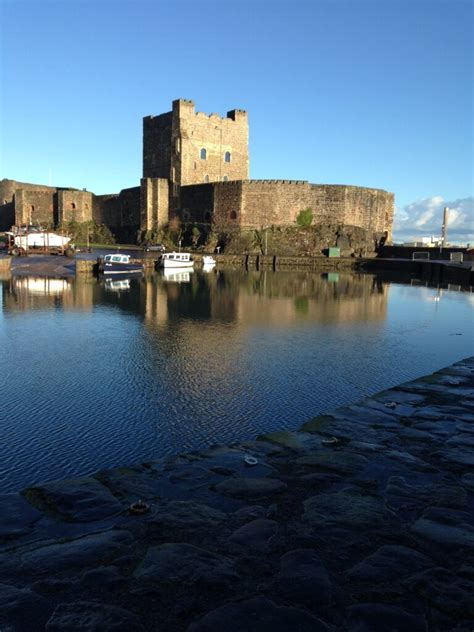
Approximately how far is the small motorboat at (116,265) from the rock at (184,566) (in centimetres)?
2981

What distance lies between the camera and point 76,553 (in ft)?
14.0

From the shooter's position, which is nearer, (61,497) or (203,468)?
(61,497)

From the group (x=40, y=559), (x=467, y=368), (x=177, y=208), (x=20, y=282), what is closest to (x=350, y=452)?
(x=40, y=559)

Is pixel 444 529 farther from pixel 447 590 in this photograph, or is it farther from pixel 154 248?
pixel 154 248

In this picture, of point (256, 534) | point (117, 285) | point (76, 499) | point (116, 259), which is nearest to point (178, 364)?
point (76, 499)

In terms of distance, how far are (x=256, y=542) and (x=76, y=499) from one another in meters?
1.95

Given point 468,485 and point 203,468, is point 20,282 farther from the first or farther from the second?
point 468,485

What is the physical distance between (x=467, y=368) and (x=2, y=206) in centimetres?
6358

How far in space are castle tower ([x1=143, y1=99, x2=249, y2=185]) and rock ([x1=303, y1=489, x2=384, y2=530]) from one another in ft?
160

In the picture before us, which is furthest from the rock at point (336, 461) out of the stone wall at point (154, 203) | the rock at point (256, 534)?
the stone wall at point (154, 203)

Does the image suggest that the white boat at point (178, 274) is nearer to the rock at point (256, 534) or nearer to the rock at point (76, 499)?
the rock at point (76, 499)

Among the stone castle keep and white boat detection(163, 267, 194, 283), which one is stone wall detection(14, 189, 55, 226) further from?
white boat detection(163, 267, 194, 283)

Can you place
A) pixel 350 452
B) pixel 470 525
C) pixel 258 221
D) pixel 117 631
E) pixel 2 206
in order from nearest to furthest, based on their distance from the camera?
pixel 117 631 < pixel 470 525 < pixel 350 452 < pixel 258 221 < pixel 2 206

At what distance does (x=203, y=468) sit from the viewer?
6160mm
